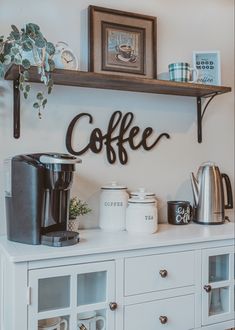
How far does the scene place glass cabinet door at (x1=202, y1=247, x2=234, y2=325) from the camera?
5.65 ft

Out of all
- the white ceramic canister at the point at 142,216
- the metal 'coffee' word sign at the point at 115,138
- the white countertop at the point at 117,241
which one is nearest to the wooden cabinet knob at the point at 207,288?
the white countertop at the point at 117,241

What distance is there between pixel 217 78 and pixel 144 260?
1.11 meters

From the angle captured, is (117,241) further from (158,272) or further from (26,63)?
(26,63)

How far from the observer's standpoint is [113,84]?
186 centimetres

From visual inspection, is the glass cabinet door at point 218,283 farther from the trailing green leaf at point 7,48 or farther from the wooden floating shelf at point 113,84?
the trailing green leaf at point 7,48

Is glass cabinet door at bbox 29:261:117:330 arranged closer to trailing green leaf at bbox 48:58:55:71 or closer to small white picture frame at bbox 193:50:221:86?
trailing green leaf at bbox 48:58:55:71

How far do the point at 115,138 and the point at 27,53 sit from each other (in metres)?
0.65

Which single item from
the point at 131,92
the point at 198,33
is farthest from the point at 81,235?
the point at 198,33

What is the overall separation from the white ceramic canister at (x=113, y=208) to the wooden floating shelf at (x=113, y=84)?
0.52 meters

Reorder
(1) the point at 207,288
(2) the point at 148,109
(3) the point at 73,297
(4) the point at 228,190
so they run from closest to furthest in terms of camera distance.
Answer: (3) the point at 73,297 → (1) the point at 207,288 → (2) the point at 148,109 → (4) the point at 228,190

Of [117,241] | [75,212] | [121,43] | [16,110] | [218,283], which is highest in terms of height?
[121,43]

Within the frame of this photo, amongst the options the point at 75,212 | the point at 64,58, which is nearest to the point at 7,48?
the point at 64,58

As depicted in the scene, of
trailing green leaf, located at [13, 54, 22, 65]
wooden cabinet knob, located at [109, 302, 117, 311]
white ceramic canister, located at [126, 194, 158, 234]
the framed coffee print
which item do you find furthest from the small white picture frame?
wooden cabinet knob, located at [109, 302, 117, 311]

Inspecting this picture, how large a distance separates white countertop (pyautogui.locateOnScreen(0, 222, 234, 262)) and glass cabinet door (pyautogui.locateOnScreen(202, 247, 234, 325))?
92 millimetres
